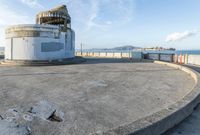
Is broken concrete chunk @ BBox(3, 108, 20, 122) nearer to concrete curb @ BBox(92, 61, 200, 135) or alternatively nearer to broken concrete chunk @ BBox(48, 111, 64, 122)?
broken concrete chunk @ BBox(48, 111, 64, 122)

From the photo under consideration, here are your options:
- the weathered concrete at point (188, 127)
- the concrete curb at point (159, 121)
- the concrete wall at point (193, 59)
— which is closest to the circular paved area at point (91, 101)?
the concrete curb at point (159, 121)

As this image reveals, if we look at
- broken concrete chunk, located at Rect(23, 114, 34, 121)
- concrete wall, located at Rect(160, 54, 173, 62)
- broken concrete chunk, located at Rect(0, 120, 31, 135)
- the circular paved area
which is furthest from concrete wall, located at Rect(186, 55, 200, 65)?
broken concrete chunk, located at Rect(0, 120, 31, 135)

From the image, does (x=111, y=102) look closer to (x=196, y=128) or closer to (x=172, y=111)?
(x=172, y=111)

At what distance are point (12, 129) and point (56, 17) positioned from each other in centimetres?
2393

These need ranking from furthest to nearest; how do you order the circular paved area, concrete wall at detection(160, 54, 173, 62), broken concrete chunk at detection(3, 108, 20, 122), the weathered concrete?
concrete wall at detection(160, 54, 173, 62) → broken concrete chunk at detection(3, 108, 20, 122) → the circular paved area → the weathered concrete

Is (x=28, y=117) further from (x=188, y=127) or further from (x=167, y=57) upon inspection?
(x=167, y=57)

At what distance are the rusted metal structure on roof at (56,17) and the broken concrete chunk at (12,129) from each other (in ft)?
70.4

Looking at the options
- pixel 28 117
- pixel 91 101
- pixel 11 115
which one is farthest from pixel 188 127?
A: pixel 11 115

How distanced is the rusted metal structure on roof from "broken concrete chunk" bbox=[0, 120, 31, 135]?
21.5 metres

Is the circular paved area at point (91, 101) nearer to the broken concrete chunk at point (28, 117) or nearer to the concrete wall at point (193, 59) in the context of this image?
the broken concrete chunk at point (28, 117)

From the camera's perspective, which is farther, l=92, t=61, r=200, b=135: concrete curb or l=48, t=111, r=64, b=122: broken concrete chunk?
l=48, t=111, r=64, b=122: broken concrete chunk

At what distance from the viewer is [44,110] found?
23.3 feet

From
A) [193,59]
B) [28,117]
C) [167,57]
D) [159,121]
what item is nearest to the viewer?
[159,121]

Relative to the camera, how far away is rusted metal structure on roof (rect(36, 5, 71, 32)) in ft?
88.9
